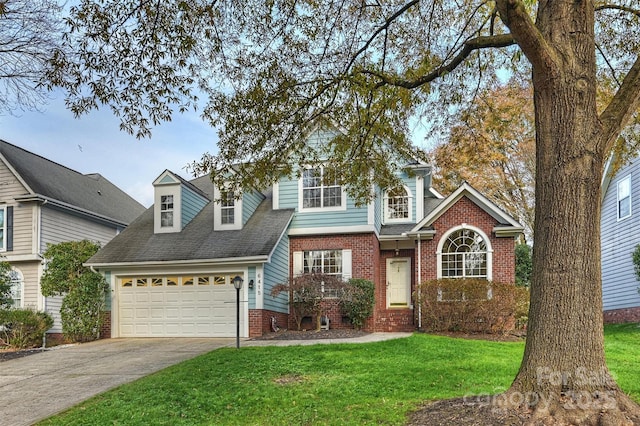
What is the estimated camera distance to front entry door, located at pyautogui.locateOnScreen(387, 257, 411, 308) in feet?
62.6

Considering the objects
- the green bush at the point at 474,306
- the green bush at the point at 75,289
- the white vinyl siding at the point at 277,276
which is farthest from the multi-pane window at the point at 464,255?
the green bush at the point at 75,289

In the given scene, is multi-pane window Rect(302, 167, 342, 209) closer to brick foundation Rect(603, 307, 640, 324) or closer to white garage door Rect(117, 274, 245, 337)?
white garage door Rect(117, 274, 245, 337)

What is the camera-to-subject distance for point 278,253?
1742cm

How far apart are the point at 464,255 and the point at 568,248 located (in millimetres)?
12052

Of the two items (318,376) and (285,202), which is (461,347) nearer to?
(318,376)

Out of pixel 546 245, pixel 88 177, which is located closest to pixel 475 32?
pixel 546 245

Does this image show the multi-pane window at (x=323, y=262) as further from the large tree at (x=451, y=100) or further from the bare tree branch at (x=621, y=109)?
the bare tree branch at (x=621, y=109)

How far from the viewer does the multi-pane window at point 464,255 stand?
17234 mm

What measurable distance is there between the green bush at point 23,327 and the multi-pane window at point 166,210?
4.63 metres

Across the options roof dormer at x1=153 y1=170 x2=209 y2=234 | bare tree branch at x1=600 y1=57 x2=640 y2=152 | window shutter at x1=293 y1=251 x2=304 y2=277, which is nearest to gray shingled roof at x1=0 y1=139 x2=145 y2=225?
roof dormer at x1=153 y1=170 x2=209 y2=234

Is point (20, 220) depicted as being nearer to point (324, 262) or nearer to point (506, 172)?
point (324, 262)

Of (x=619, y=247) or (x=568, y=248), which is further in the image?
(x=619, y=247)

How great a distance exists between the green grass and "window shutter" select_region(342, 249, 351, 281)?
5.88m

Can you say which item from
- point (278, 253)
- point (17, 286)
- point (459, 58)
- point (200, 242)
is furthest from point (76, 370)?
point (17, 286)
